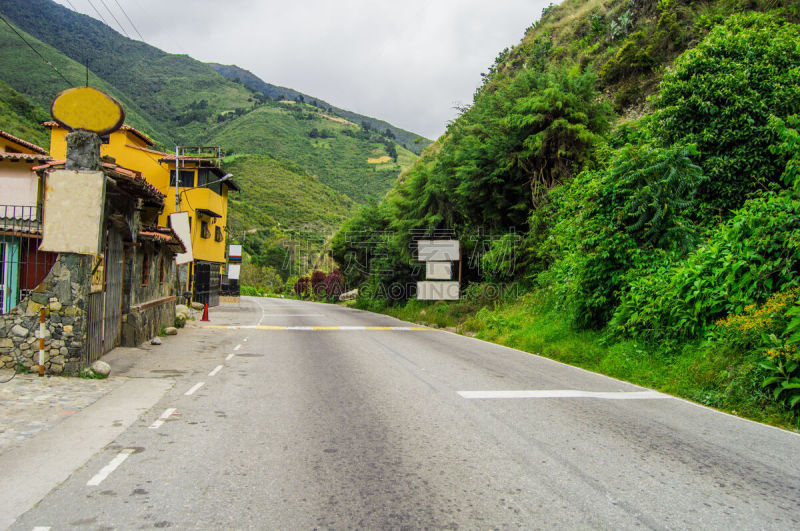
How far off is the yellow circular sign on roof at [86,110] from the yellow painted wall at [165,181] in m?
20.7

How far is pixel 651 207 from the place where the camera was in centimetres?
1237

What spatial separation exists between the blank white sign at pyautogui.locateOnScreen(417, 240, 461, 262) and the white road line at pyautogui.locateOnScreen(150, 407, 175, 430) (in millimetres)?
18610

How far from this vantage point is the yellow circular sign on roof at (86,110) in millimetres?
9883

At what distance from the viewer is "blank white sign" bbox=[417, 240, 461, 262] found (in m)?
25.2

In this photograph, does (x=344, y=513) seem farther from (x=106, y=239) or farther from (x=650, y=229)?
(x=650, y=229)

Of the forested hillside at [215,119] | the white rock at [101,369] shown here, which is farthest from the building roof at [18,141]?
the forested hillside at [215,119]

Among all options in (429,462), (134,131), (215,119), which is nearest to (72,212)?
(429,462)

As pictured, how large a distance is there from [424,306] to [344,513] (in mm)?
25296

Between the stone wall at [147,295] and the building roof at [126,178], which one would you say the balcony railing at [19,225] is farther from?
the stone wall at [147,295]

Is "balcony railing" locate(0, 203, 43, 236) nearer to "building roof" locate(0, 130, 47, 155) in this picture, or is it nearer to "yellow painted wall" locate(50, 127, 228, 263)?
"building roof" locate(0, 130, 47, 155)

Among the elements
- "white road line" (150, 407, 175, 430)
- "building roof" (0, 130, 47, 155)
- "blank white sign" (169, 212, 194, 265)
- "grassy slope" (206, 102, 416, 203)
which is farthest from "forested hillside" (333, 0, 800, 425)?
"grassy slope" (206, 102, 416, 203)

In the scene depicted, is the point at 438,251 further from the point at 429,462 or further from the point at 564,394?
the point at 429,462

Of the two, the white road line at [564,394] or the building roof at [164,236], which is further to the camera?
the building roof at [164,236]

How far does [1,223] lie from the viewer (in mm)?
10281
